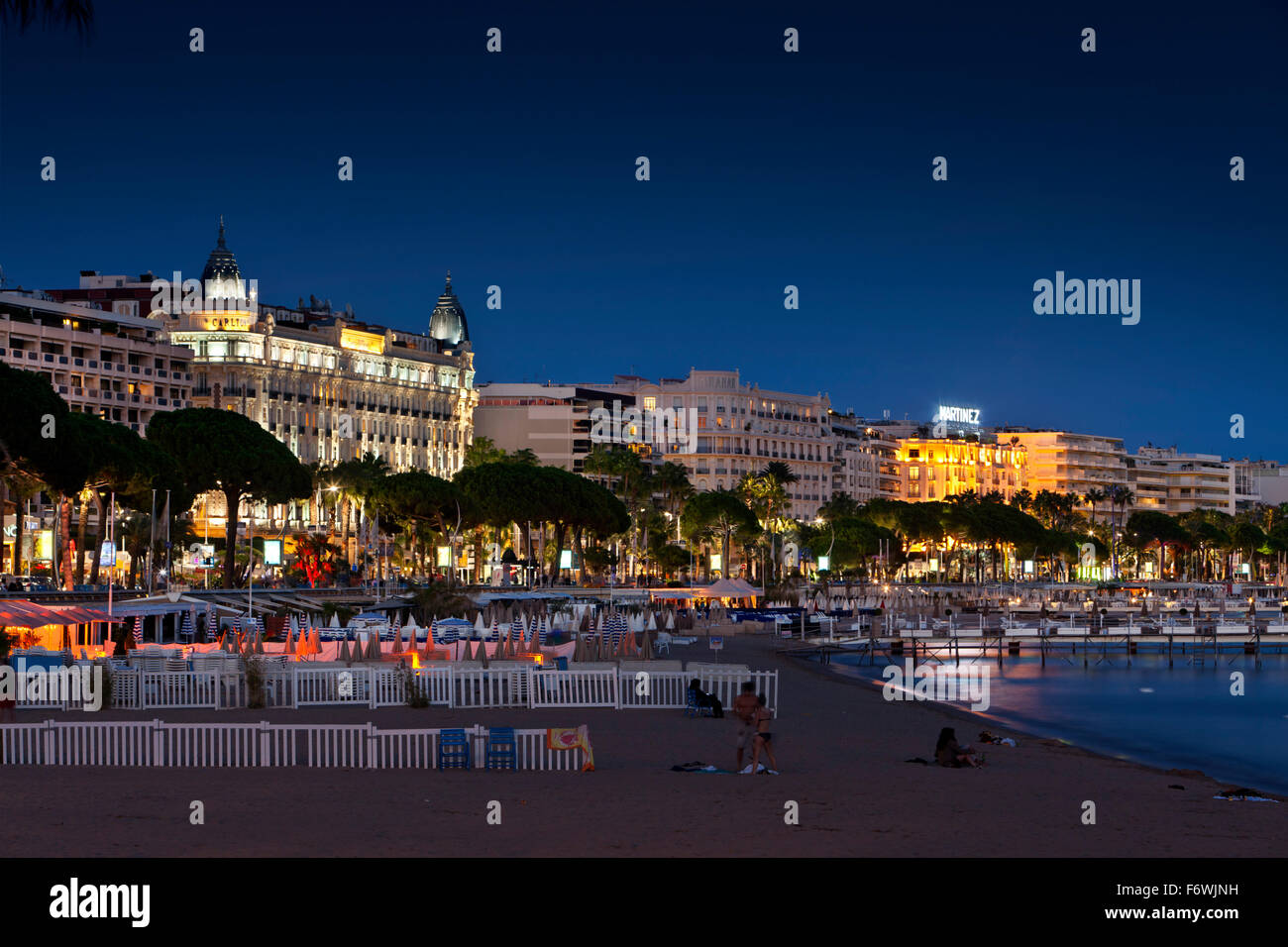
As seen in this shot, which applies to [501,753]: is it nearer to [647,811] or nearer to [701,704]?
[647,811]

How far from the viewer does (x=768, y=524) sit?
493 feet

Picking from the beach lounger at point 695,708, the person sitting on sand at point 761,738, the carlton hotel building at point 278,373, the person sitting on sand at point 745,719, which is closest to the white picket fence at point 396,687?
the beach lounger at point 695,708

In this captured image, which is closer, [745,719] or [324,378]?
[745,719]

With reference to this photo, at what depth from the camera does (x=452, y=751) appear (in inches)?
846

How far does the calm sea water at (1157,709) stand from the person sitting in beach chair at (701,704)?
16.0 ft

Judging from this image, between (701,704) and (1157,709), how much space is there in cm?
2231

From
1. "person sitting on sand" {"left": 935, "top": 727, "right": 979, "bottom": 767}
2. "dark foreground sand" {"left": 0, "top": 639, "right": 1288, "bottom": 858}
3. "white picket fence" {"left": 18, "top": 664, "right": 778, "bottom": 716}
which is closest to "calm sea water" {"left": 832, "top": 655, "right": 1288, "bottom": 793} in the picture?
"person sitting on sand" {"left": 935, "top": 727, "right": 979, "bottom": 767}

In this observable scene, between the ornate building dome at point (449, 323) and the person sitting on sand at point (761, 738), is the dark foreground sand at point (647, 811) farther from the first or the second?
the ornate building dome at point (449, 323)

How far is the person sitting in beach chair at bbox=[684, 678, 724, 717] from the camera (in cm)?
3052

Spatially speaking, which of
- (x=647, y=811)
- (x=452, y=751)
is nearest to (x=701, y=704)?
(x=452, y=751)

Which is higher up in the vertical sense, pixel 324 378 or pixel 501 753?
pixel 324 378
